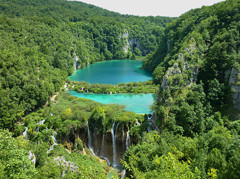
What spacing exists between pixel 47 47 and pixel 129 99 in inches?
1453

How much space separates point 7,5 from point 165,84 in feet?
332

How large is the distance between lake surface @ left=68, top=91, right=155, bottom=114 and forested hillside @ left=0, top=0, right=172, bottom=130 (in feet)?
36.4

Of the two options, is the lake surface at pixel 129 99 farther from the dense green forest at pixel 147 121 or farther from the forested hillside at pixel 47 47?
the forested hillside at pixel 47 47

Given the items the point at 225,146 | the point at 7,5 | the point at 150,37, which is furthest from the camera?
the point at 150,37

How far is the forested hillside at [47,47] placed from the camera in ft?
123

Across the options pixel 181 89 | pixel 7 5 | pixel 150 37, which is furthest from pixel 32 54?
pixel 150 37

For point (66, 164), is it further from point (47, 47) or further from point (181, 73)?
point (47, 47)

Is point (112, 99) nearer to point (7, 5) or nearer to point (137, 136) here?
point (137, 136)

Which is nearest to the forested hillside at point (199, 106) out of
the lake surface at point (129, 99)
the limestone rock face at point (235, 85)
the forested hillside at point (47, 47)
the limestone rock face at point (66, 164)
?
the limestone rock face at point (235, 85)

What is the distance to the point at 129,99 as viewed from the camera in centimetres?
4919

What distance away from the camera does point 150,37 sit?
143500mm

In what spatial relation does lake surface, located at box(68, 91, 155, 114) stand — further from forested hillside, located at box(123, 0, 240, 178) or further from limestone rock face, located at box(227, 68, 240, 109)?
limestone rock face, located at box(227, 68, 240, 109)

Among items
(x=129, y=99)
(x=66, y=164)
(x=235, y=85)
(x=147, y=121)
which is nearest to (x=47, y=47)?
(x=129, y=99)

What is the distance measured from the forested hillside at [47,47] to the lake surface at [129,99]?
11093mm
